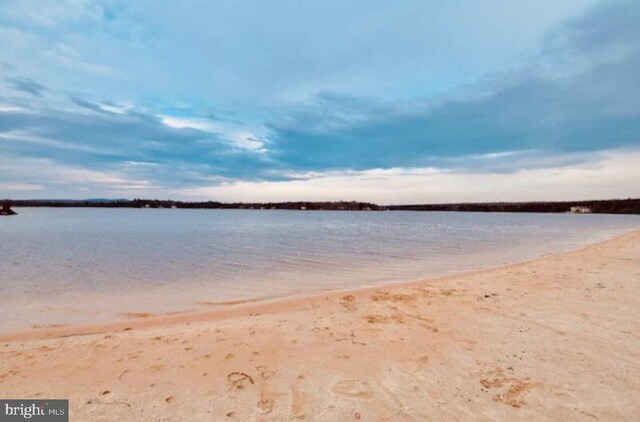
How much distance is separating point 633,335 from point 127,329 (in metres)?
9.04

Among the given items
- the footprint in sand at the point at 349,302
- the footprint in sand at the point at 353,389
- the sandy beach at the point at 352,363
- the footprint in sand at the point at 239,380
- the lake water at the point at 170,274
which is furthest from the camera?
the lake water at the point at 170,274

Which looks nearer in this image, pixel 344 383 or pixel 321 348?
pixel 344 383

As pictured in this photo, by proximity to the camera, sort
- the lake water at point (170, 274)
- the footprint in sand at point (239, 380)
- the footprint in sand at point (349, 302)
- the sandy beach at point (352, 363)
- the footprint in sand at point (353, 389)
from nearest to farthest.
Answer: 1. the sandy beach at point (352, 363)
2. the footprint in sand at point (353, 389)
3. the footprint in sand at point (239, 380)
4. the footprint in sand at point (349, 302)
5. the lake water at point (170, 274)

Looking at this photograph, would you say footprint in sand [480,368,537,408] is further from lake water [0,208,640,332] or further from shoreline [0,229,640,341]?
lake water [0,208,640,332]

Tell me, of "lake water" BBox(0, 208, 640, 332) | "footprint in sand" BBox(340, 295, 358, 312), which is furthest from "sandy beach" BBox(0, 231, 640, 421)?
"lake water" BBox(0, 208, 640, 332)

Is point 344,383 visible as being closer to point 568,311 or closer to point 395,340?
point 395,340

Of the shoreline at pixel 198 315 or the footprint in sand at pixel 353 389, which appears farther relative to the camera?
the shoreline at pixel 198 315

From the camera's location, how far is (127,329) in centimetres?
717

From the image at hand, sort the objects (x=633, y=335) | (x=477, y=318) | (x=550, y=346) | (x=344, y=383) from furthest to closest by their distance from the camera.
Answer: (x=477, y=318) → (x=633, y=335) → (x=550, y=346) → (x=344, y=383)

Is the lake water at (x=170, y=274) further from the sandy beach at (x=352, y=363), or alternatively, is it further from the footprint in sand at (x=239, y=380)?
the footprint in sand at (x=239, y=380)

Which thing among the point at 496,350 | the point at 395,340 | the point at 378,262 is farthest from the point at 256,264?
the point at 496,350

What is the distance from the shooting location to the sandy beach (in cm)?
376

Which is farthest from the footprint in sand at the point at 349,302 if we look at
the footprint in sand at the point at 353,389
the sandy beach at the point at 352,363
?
the footprint in sand at the point at 353,389

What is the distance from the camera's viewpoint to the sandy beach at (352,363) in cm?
376
